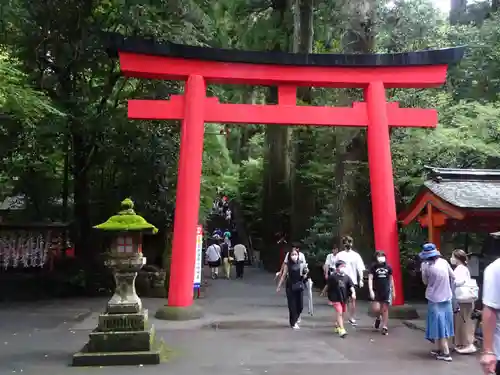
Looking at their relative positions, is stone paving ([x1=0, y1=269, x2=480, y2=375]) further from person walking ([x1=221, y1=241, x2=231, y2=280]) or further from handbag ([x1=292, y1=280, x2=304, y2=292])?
person walking ([x1=221, y1=241, x2=231, y2=280])

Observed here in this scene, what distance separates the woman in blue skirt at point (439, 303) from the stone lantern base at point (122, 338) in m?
4.06

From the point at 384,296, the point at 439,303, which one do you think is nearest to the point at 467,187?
the point at 384,296

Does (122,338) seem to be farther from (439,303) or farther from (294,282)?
(439,303)

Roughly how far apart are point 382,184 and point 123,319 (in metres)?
6.68

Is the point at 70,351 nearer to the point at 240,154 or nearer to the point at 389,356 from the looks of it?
the point at 389,356

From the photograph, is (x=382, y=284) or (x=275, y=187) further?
(x=275, y=187)

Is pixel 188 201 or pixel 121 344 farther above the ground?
pixel 188 201

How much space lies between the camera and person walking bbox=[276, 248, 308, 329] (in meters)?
10.2

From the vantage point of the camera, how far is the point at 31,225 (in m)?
16.0

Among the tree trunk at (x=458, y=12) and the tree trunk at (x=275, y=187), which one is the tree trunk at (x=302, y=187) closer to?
the tree trunk at (x=275, y=187)

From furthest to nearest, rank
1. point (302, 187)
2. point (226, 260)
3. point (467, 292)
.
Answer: point (302, 187), point (226, 260), point (467, 292)

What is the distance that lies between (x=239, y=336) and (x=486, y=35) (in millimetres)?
13034

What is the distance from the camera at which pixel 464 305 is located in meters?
8.43

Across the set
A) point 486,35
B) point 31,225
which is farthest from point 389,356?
point 486,35
